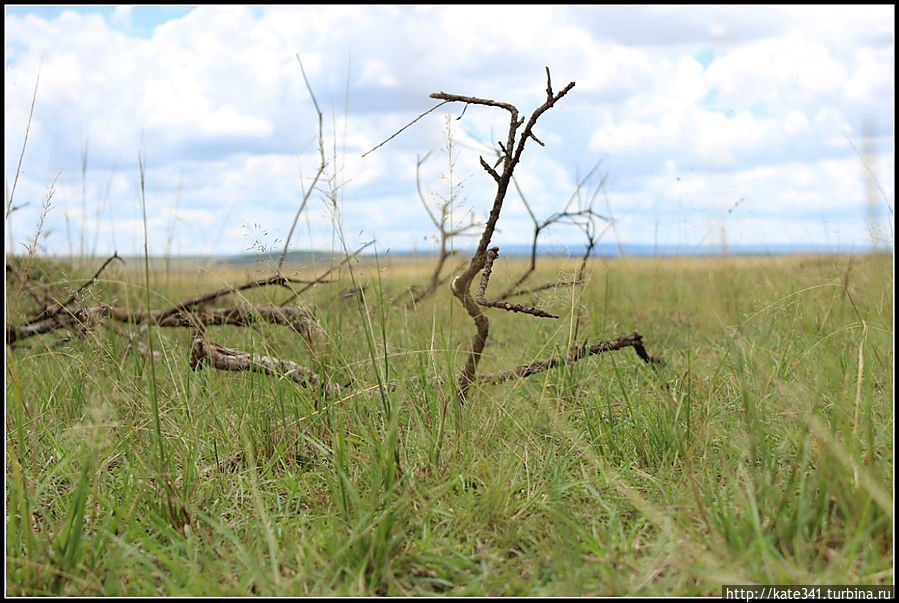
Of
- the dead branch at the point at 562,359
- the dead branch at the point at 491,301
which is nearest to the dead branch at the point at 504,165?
the dead branch at the point at 491,301

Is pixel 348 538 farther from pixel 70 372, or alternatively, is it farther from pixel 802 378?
pixel 802 378

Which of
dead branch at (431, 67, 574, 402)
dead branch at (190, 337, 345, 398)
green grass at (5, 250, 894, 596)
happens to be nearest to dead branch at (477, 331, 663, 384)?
green grass at (5, 250, 894, 596)

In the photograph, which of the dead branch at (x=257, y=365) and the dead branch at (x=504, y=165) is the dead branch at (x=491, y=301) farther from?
the dead branch at (x=257, y=365)

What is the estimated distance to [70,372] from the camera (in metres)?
2.68

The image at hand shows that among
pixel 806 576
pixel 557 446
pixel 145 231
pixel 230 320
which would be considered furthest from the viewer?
pixel 230 320

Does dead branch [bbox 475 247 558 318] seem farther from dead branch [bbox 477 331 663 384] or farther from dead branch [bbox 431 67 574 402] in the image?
dead branch [bbox 477 331 663 384]

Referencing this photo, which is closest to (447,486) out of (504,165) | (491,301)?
(491,301)

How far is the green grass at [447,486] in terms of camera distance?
142 centimetres

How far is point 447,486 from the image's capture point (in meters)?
1.67

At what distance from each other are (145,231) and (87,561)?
0.81 m

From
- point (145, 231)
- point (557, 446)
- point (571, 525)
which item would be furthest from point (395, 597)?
point (145, 231)

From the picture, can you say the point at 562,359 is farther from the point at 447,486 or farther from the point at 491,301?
the point at 447,486

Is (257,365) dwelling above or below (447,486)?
above

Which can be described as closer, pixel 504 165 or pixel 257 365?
pixel 504 165
